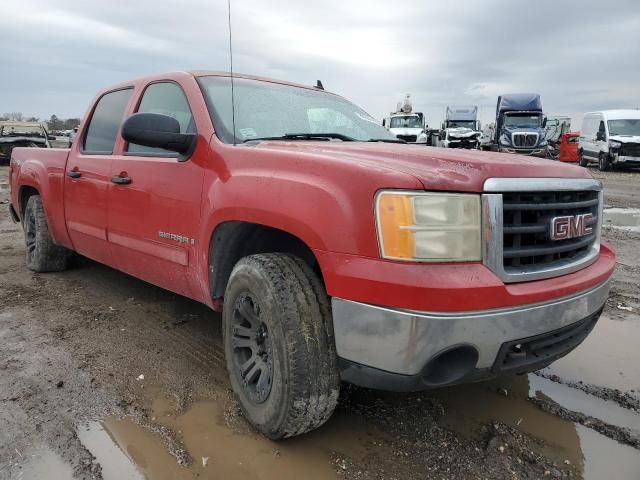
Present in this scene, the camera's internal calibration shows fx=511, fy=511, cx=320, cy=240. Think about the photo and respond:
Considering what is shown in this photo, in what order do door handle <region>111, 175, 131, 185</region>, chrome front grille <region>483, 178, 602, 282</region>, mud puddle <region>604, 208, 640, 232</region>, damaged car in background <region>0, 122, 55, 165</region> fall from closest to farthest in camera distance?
1. chrome front grille <region>483, 178, 602, 282</region>
2. door handle <region>111, 175, 131, 185</region>
3. mud puddle <region>604, 208, 640, 232</region>
4. damaged car in background <region>0, 122, 55, 165</region>

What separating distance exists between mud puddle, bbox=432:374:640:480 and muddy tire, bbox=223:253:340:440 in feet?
2.56

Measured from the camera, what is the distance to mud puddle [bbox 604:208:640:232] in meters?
7.67

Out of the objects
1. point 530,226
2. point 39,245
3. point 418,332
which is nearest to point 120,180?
point 39,245

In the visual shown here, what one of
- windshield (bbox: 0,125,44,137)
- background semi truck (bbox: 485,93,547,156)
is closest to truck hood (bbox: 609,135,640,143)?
background semi truck (bbox: 485,93,547,156)

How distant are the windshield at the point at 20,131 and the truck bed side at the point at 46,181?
16363 mm

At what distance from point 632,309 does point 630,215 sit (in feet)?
18.6

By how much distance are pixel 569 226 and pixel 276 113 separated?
1.73 meters

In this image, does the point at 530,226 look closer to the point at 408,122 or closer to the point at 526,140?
the point at 526,140

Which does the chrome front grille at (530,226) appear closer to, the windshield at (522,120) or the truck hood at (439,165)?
the truck hood at (439,165)

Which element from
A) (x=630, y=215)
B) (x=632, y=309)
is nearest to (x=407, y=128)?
(x=630, y=215)

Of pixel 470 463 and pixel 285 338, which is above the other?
pixel 285 338

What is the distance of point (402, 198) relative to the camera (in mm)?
1823

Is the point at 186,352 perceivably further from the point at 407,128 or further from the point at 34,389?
the point at 407,128

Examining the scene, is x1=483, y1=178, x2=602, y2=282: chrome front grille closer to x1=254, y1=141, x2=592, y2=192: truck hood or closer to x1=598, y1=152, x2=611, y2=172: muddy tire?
x1=254, y1=141, x2=592, y2=192: truck hood
